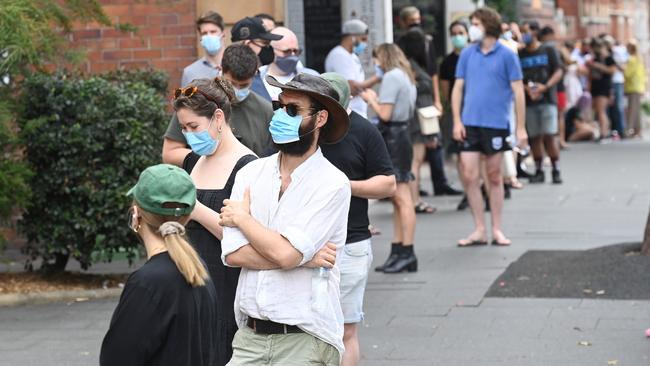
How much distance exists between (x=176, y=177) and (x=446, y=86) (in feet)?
40.3

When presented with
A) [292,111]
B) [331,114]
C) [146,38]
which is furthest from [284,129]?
[146,38]

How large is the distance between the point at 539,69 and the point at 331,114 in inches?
495

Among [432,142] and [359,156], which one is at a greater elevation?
[359,156]

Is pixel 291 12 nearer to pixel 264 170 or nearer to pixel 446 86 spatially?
pixel 446 86

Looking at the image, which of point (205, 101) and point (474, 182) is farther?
point (474, 182)

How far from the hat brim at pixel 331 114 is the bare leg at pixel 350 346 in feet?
4.65

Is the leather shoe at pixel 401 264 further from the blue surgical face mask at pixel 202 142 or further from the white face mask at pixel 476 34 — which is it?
the blue surgical face mask at pixel 202 142

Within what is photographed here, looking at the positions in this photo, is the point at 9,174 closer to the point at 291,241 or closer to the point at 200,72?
the point at 200,72

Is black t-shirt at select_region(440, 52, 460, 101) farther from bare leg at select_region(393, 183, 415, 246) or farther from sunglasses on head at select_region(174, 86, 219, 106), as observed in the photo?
sunglasses on head at select_region(174, 86, 219, 106)

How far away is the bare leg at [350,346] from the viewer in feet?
20.5

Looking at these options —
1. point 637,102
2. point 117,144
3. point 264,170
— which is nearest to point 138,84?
point 117,144

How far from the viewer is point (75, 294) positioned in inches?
374

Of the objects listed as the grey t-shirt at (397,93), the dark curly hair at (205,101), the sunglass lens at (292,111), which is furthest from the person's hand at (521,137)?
the sunglass lens at (292,111)

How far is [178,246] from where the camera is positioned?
411 centimetres
